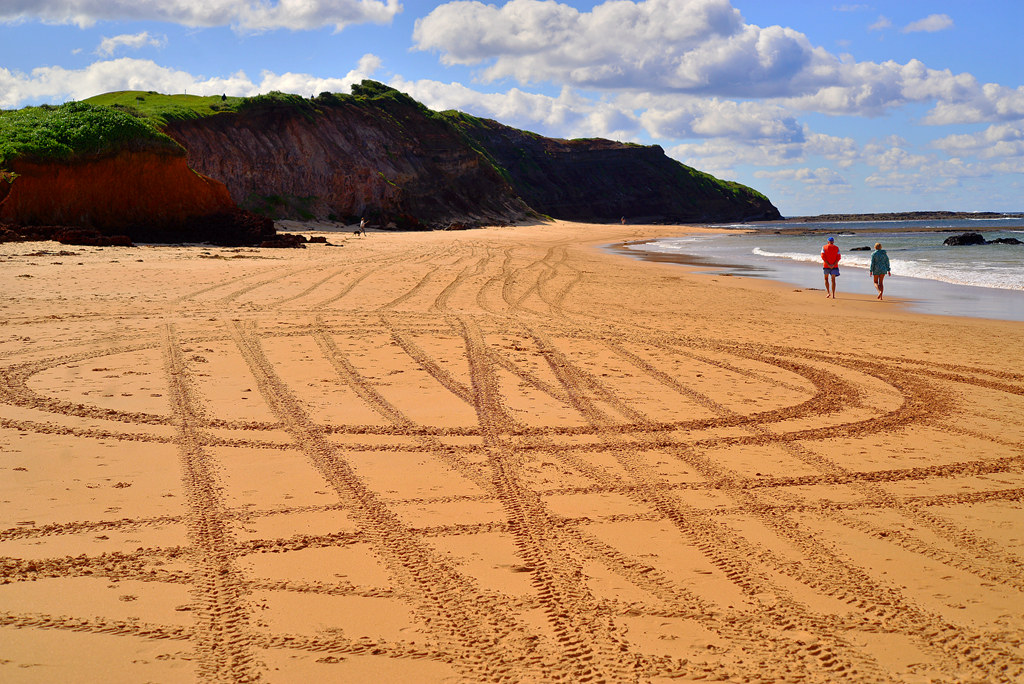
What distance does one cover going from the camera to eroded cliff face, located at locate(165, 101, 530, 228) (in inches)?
1585

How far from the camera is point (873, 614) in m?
3.25

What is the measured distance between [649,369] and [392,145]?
50.9 metres

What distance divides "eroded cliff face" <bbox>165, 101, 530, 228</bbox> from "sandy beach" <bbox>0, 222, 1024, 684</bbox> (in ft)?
109

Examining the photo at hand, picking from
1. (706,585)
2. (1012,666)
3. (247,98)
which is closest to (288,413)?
(706,585)

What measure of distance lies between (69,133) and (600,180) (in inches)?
3449

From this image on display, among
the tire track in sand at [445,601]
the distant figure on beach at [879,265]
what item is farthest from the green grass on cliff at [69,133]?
the tire track in sand at [445,601]

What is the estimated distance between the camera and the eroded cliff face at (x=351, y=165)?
4025 cm

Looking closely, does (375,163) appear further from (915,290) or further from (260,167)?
(915,290)

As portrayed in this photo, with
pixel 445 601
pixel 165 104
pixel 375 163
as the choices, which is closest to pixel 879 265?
pixel 445 601

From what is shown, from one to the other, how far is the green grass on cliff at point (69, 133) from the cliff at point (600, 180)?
62.4 metres

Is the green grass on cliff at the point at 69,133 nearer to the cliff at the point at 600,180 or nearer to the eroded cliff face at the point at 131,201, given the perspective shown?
the eroded cliff face at the point at 131,201

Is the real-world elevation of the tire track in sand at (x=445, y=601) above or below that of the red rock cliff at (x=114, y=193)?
below

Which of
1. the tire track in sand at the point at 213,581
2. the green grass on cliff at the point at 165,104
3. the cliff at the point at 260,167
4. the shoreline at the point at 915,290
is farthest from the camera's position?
the green grass on cliff at the point at 165,104

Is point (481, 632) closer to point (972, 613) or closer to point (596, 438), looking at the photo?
point (972, 613)
